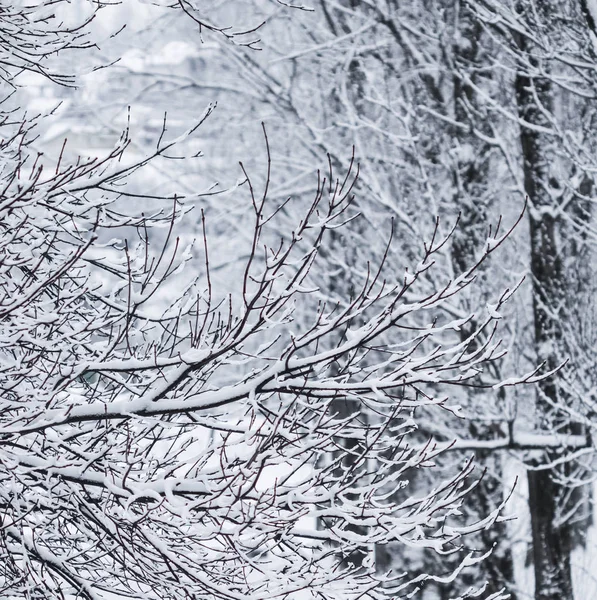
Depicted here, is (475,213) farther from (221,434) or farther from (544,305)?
(221,434)

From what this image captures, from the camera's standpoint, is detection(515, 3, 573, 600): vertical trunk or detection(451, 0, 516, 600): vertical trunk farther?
detection(451, 0, 516, 600): vertical trunk

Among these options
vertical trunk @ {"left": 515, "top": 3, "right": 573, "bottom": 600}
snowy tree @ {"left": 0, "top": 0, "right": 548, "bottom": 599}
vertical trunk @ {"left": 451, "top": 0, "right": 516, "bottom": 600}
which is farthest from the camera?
vertical trunk @ {"left": 451, "top": 0, "right": 516, "bottom": 600}

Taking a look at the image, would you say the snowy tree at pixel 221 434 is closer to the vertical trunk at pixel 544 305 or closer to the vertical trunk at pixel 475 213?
the vertical trunk at pixel 544 305

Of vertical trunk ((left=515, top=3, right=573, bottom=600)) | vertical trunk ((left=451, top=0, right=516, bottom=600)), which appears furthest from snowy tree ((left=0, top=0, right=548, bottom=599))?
vertical trunk ((left=451, top=0, right=516, bottom=600))

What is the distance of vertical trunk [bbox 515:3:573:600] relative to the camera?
27.6 ft

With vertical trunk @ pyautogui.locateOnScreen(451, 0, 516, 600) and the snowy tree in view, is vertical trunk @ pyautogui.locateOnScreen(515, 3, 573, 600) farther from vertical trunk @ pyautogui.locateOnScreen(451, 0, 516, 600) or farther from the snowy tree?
the snowy tree

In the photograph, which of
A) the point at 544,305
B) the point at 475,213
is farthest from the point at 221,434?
the point at 475,213

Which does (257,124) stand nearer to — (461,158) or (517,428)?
(461,158)

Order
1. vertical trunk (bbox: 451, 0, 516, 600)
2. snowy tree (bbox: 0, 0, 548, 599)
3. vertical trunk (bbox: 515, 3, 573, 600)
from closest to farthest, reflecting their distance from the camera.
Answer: snowy tree (bbox: 0, 0, 548, 599) → vertical trunk (bbox: 515, 3, 573, 600) → vertical trunk (bbox: 451, 0, 516, 600)

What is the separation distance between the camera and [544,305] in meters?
8.35

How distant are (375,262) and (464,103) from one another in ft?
6.11

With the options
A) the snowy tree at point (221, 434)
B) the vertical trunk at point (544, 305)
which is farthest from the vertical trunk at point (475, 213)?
the snowy tree at point (221, 434)

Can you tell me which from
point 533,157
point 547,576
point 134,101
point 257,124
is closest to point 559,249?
point 533,157

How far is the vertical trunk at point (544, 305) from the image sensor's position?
27.6 feet
